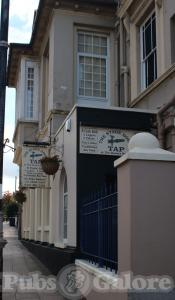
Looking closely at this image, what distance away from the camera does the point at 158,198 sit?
6.28m

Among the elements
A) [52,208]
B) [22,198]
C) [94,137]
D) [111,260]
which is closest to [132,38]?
[94,137]

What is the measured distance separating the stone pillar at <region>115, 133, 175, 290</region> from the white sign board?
818cm

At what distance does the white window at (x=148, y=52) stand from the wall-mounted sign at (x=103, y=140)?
1798mm

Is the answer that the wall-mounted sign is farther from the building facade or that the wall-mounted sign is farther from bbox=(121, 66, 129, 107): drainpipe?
bbox=(121, 66, 129, 107): drainpipe

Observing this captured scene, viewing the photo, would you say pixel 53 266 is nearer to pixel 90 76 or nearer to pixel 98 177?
pixel 98 177

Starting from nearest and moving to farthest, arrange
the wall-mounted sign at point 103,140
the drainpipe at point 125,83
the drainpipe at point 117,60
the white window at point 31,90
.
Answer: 1. the wall-mounted sign at point 103,140
2. the drainpipe at point 125,83
3. the drainpipe at point 117,60
4. the white window at point 31,90

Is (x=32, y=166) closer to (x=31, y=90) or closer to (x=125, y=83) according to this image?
(x=125, y=83)

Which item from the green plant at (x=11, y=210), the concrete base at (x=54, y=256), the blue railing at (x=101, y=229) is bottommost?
the concrete base at (x=54, y=256)

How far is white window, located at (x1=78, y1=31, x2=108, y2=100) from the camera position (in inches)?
598

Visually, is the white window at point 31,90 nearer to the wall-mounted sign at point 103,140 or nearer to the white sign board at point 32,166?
the white sign board at point 32,166

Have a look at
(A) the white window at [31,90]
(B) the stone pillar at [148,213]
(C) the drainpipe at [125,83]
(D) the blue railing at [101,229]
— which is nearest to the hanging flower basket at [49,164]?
(D) the blue railing at [101,229]

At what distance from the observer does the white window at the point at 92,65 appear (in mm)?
15195

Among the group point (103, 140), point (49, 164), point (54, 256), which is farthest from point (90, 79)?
point (54, 256)

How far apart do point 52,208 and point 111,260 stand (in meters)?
7.09
